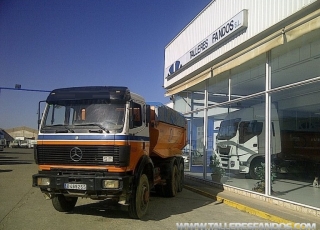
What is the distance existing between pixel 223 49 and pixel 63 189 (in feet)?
24.9

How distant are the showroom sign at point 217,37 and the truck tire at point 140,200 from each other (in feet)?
19.5

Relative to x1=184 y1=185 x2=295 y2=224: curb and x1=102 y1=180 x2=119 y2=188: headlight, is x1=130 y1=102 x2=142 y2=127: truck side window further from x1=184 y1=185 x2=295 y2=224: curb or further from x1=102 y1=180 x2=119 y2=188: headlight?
x1=184 y1=185 x2=295 y2=224: curb

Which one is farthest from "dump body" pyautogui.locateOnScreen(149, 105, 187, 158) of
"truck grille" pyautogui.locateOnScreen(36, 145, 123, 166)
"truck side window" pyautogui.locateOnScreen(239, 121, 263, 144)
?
"truck side window" pyautogui.locateOnScreen(239, 121, 263, 144)

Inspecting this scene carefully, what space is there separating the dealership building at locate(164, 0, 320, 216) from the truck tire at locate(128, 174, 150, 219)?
12.2 feet

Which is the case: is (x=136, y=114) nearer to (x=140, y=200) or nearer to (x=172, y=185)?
(x=140, y=200)

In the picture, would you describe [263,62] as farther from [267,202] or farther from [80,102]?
[80,102]

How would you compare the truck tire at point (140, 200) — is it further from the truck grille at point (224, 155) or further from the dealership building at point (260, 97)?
the truck grille at point (224, 155)

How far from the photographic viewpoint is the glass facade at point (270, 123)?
→ 827cm

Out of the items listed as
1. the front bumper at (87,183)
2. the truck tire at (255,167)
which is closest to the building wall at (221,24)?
the truck tire at (255,167)

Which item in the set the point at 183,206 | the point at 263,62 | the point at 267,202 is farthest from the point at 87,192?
the point at 263,62

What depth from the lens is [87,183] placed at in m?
6.20

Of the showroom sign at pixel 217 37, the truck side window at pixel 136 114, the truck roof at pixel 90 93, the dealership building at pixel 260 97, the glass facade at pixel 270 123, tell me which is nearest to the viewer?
the truck roof at pixel 90 93

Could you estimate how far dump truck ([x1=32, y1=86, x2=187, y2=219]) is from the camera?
625 centimetres

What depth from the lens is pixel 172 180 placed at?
9977 mm
